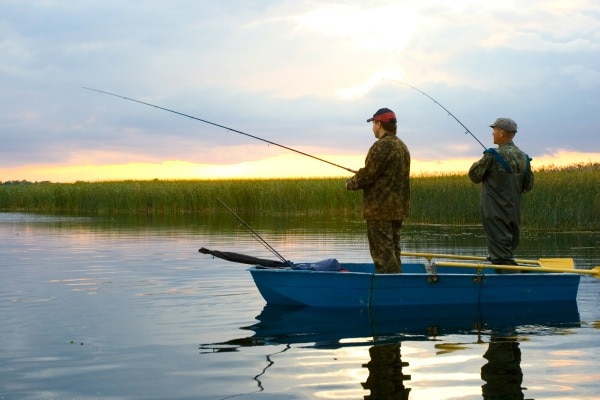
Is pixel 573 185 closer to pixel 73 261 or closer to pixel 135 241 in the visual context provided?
pixel 135 241

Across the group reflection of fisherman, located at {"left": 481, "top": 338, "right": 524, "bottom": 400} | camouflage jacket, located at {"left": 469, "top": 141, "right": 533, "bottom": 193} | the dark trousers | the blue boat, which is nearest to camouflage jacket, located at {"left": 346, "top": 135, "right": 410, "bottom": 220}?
the dark trousers

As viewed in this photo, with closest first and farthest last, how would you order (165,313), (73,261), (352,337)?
(352,337), (165,313), (73,261)

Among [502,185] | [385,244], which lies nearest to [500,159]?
[502,185]

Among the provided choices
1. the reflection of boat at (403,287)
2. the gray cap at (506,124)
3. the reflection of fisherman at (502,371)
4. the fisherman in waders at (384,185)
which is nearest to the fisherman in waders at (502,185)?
the gray cap at (506,124)

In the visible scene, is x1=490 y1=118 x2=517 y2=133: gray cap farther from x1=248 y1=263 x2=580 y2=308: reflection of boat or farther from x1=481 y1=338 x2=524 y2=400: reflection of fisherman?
x1=481 y1=338 x2=524 y2=400: reflection of fisherman

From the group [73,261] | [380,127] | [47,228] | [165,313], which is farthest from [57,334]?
[47,228]

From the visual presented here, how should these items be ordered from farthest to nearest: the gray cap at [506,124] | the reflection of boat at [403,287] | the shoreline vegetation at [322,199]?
the shoreline vegetation at [322,199] → the gray cap at [506,124] → the reflection of boat at [403,287]

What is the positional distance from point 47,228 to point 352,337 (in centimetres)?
1935

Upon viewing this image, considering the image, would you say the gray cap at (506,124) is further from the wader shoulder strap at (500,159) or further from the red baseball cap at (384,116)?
the red baseball cap at (384,116)

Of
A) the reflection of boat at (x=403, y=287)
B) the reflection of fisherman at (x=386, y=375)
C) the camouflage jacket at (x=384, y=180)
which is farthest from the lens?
the reflection of boat at (x=403, y=287)

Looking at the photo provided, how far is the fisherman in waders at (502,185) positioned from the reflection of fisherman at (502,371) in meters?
2.31

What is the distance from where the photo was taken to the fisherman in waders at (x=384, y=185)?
8.96 m

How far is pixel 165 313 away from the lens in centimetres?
903

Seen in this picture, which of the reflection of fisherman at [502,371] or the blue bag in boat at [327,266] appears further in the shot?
the blue bag in boat at [327,266]
